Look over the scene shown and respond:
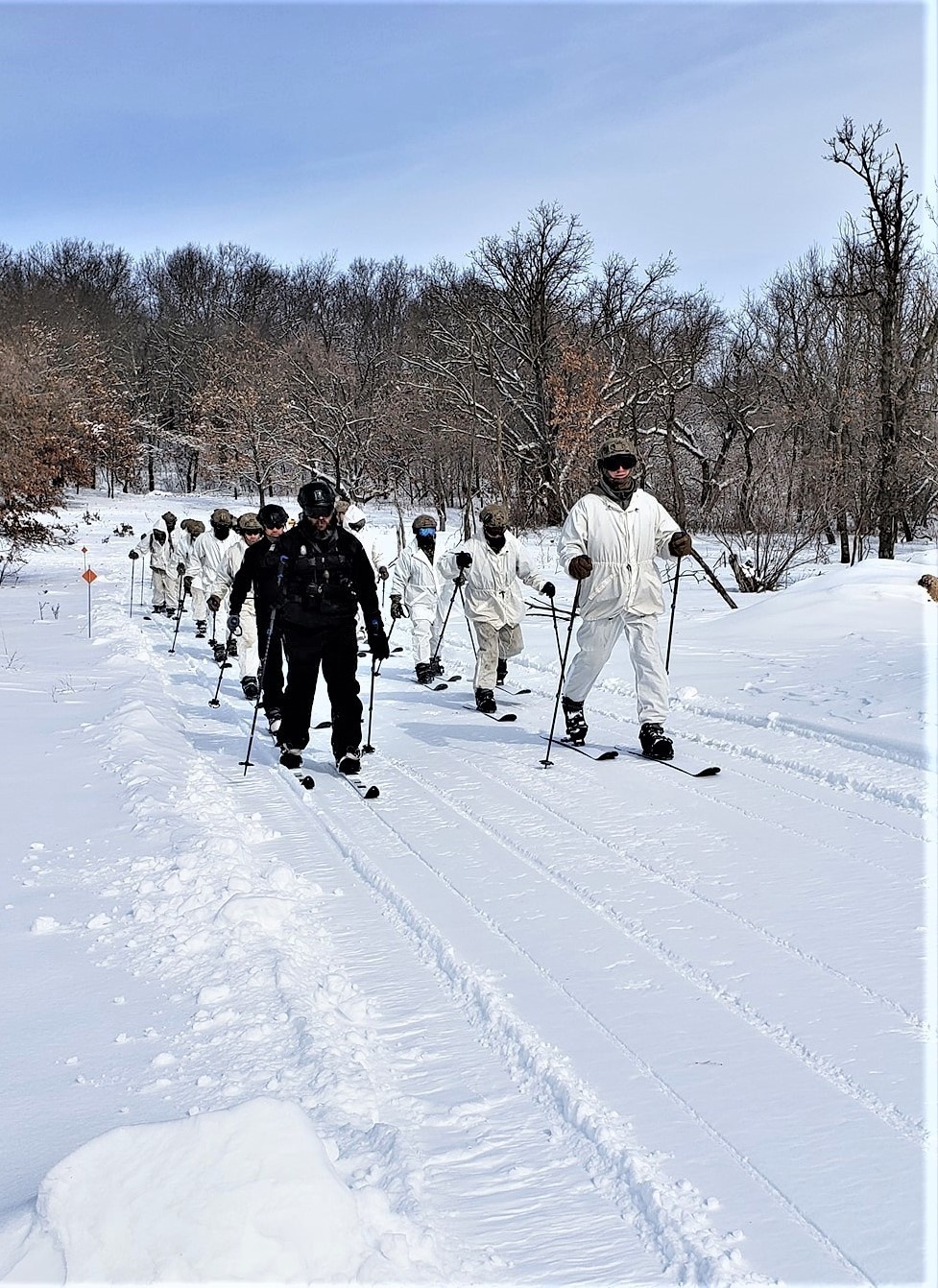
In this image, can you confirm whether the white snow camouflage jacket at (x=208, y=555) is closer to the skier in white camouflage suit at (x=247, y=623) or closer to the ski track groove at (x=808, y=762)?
the skier in white camouflage suit at (x=247, y=623)

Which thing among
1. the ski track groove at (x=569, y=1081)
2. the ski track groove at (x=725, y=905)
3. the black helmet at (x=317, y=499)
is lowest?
the ski track groove at (x=569, y=1081)

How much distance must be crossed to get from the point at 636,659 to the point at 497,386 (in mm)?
36157

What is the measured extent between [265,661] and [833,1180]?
5936 mm

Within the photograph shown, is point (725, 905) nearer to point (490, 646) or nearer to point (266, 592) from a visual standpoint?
point (266, 592)

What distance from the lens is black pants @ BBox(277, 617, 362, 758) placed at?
26.0 feet

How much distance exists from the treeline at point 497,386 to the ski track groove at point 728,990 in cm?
1575

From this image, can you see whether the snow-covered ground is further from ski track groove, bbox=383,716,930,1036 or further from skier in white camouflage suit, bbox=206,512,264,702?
skier in white camouflage suit, bbox=206,512,264,702

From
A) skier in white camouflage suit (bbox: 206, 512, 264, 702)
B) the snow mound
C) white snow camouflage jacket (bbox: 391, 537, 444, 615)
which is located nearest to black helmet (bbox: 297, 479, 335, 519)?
skier in white camouflage suit (bbox: 206, 512, 264, 702)

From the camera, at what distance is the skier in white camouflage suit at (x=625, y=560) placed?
313 inches

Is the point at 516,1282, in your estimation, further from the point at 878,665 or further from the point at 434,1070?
the point at 878,665

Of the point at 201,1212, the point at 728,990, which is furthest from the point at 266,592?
the point at 201,1212

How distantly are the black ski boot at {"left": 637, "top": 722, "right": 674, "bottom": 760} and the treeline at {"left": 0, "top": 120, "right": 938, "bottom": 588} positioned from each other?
13166 millimetres

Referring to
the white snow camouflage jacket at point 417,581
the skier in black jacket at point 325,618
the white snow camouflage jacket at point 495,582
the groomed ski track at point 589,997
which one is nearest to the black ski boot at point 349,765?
the skier in black jacket at point 325,618

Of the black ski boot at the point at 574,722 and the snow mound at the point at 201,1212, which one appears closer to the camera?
the snow mound at the point at 201,1212
